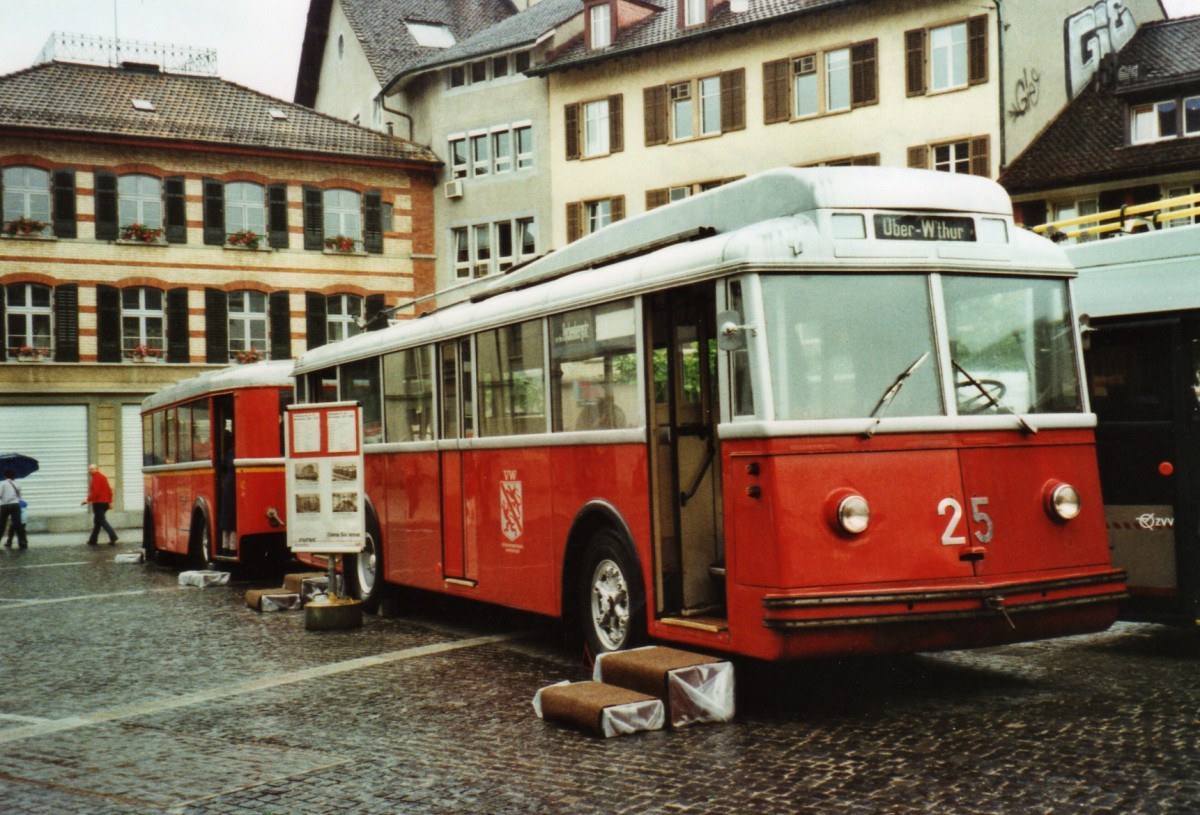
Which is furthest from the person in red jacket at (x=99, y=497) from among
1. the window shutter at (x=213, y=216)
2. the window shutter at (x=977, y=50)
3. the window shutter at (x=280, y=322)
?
the window shutter at (x=977, y=50)

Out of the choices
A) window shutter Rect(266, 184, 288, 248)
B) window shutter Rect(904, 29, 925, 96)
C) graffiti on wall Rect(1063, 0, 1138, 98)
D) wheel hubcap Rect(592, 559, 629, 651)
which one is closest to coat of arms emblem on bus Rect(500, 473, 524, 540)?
wheel hubcap Rect(592, 559, 629, 651)

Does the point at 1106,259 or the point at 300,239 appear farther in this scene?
the point at 300,239

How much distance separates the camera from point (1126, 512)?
1029 centimetres

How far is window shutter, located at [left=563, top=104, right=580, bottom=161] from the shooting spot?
148 feet

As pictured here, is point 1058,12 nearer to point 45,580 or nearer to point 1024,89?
point 1024,89

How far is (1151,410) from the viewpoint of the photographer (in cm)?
1017

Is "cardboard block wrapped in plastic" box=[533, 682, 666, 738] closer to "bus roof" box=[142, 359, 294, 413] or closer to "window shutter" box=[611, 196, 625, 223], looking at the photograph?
"bus roof" box=[142, 359, 294, 413]

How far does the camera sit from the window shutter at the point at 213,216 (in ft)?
148

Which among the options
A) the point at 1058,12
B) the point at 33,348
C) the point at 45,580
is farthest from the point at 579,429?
the point at 33,348

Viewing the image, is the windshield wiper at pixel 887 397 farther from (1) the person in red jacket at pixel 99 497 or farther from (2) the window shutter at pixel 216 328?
(2) the window shutter at pixel 216 328

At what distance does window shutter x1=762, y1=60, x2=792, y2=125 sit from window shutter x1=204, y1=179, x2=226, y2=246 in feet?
55.5

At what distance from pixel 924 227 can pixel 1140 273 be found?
265 centimetres

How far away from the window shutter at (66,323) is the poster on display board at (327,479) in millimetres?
30968

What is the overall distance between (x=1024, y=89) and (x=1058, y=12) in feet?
11.1
